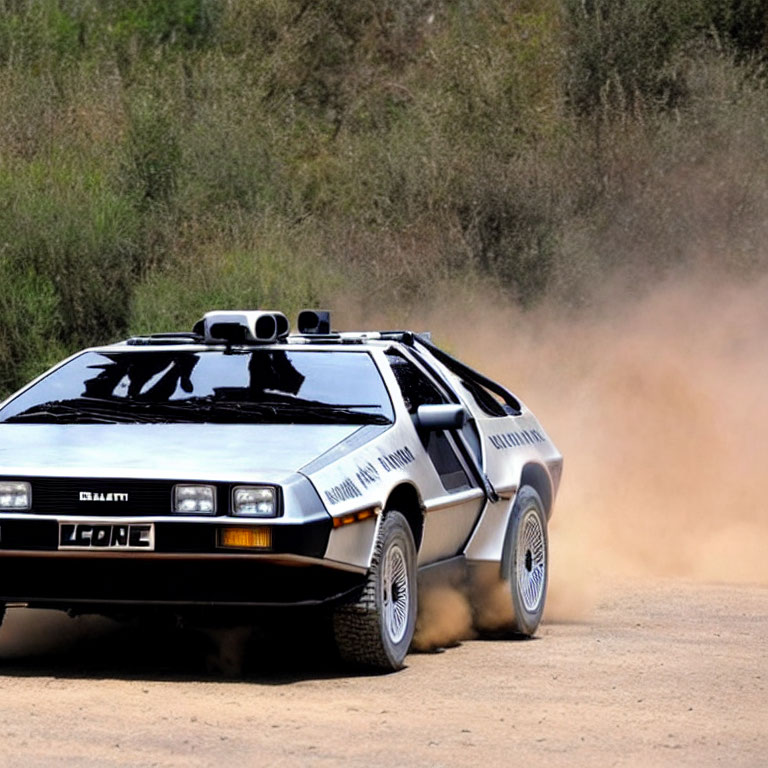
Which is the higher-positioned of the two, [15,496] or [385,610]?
[15,496]

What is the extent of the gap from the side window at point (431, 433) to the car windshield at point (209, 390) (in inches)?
10.7

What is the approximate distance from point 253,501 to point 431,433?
1.76m

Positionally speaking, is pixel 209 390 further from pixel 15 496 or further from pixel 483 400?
pixel 483 400

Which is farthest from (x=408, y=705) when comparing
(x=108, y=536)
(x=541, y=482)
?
(x=541, y=482)

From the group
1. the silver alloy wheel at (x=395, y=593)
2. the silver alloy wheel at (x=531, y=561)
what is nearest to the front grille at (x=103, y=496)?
the silver alloy wheel at (x=395, y=593)

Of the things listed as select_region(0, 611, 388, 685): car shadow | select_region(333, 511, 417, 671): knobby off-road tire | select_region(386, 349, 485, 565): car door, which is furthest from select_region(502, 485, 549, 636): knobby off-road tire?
select_region(333, 511, 417, 671): knobby off-road tire

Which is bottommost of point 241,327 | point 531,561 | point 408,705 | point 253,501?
point 531,561

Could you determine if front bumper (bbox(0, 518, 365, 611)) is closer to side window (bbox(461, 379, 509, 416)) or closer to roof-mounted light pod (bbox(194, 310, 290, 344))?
roof-mounted light pod (bbox(194, 310, 290, 344))

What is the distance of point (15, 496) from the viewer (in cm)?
772

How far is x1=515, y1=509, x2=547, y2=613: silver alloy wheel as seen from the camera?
32.8 feet

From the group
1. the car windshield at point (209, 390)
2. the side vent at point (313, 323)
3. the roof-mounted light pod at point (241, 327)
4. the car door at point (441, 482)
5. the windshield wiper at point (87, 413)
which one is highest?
the roof-mounted light pod at point (241, 327)

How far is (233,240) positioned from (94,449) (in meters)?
17.5

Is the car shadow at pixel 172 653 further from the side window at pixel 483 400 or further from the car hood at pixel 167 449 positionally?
the side window at pixel 483 400

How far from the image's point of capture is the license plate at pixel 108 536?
761cm
